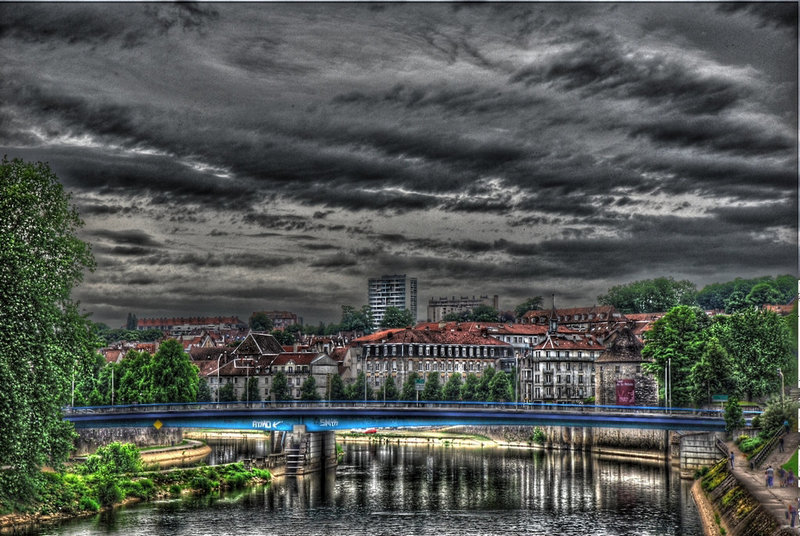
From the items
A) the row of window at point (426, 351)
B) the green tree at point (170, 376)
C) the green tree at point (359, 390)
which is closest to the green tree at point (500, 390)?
the green tree at point (359, 390)

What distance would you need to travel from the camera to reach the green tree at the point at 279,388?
173375 mm

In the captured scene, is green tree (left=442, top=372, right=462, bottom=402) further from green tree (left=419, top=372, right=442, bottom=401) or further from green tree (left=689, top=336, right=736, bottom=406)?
green tree (left=689, top=336, right=736, bottom=406)

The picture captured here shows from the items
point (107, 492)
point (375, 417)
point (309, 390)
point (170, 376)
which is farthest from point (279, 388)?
point (107, 492)

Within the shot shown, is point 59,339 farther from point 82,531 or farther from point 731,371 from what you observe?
point 731,371

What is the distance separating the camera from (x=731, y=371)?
341 feet

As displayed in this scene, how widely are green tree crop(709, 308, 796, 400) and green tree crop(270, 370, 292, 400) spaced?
285ft

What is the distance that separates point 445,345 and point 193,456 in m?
76.4

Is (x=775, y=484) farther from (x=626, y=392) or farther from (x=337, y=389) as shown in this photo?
(x=337, y=389)

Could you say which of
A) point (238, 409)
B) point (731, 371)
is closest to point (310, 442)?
point (238, 409)

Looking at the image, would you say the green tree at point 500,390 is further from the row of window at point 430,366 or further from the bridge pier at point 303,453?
the bridge pier at point 303,453

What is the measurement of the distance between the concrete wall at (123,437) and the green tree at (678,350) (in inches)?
2251

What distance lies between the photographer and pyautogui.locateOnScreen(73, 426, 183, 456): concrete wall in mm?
103500

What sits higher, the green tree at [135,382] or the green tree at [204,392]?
the green tree at [135,382]

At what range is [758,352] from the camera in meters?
106
